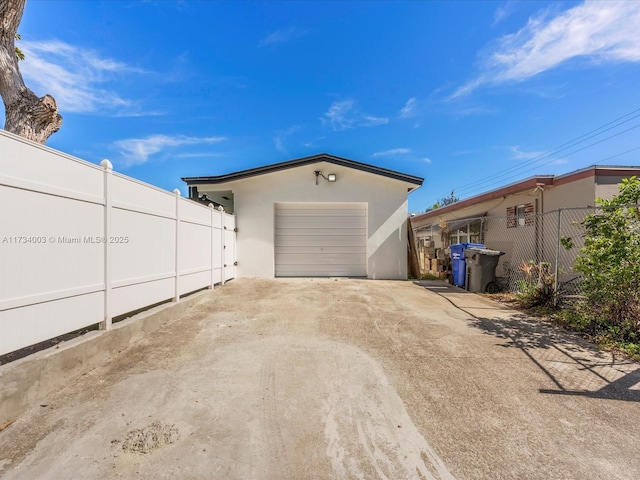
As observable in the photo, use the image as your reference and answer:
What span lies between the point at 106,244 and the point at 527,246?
1070 cm

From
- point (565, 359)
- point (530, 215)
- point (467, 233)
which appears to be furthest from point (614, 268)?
point (467, 233)

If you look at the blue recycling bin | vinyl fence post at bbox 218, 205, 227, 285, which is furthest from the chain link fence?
vinyl fence post at bbox 218, 205, 227, 285

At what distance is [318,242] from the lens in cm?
978

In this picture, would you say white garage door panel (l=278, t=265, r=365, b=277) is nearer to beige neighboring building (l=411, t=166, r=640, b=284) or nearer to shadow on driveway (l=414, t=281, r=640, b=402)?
beige neighboring building (l=411, t=166, r=640, b=284)

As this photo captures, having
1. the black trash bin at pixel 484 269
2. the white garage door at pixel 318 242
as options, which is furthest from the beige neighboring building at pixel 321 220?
the black trash bin at pixel 484 269

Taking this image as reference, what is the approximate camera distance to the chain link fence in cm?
669

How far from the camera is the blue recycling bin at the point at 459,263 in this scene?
8.63 metres

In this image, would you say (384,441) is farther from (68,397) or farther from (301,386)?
(68,397)

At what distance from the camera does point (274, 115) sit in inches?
533

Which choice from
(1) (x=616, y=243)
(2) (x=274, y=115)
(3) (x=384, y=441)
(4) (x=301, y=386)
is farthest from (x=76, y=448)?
(2) (x=274, y=115)

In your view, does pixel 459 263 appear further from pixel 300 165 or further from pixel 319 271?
pixel 300 165

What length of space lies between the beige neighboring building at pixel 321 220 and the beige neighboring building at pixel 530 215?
2.48 metres

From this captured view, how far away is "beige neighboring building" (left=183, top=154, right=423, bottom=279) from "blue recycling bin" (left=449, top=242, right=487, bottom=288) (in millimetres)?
1481

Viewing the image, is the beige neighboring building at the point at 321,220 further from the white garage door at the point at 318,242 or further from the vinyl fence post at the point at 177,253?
the vinyl fence post at the point at 177,253
